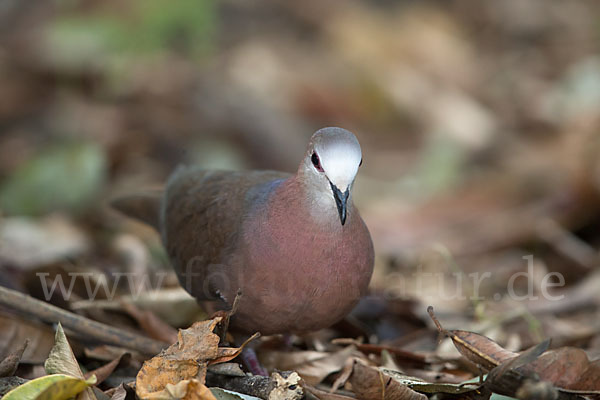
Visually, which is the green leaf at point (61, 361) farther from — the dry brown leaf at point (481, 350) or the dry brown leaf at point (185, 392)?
the dry brown leaf at point (481, 350)

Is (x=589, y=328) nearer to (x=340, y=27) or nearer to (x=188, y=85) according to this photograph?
(x=188, y=85)

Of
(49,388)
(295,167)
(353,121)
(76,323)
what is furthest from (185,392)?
(353,121)

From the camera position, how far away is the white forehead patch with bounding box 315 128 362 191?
2.97 meters

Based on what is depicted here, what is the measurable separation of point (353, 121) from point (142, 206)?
16.5ft

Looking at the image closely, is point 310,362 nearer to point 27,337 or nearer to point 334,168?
point 334,168

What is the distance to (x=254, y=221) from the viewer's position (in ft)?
10.8

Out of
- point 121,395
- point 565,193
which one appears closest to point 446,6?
point 565,193

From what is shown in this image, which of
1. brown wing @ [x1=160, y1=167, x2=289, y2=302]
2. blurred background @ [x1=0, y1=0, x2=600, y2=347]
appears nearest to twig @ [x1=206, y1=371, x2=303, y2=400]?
brown wing @ [x1=160, y1=167, x2=289, y2=302]

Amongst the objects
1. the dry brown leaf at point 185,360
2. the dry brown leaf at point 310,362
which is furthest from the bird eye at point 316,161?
the dry brown leaf at point 310,362

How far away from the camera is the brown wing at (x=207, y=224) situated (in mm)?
3396

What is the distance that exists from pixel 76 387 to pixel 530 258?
3797 mm

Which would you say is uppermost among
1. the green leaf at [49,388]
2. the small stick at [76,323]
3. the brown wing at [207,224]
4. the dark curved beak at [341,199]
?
the dark curved beak at [341,199]

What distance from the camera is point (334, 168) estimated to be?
2.98 m

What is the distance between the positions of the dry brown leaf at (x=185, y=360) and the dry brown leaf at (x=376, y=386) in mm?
496
